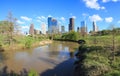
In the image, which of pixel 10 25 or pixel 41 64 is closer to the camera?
pixel 41 64

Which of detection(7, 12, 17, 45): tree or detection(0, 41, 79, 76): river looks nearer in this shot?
detection(0, 41, 79, 76): river

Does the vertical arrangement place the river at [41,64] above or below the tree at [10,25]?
below

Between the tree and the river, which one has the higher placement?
the tree

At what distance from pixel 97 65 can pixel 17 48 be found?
33.1 meters

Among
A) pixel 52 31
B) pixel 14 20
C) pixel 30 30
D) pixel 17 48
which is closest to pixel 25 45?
pixel 17 48

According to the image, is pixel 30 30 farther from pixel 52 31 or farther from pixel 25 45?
pixel 25 45

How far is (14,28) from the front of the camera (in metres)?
44.6

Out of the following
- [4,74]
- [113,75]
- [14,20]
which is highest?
[14,20]

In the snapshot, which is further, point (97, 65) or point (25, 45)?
point (25, 45)

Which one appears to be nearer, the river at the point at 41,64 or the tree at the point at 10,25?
the river at the point at 41,64

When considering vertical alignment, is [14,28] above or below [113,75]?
above

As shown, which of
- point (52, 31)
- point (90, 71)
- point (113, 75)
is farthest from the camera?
point (52, 31)

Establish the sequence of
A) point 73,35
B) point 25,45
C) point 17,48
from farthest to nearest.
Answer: point 73,35, point 25,45, point 17,48

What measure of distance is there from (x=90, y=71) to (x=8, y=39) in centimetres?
3600
